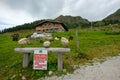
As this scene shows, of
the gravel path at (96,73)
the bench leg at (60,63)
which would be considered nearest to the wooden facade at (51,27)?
the gravel path at (96,73)

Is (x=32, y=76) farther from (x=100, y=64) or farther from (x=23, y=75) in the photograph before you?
(x=100, y=64)

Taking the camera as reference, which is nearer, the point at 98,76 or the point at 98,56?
the point at 98,76

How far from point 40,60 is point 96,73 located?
9.47 ft

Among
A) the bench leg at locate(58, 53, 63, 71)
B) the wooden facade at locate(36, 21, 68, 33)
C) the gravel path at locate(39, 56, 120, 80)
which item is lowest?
the gravel path at locate(39, 56, 120, 80)

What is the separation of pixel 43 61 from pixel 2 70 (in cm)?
304

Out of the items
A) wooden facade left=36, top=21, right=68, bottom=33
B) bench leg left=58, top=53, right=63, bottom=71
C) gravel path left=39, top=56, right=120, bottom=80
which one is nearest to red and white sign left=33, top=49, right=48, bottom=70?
bench leg left=58, top=53, right=63, bottom=71

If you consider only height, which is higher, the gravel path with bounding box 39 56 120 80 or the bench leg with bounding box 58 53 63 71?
the bench leg with bounding box 58 53 63 71

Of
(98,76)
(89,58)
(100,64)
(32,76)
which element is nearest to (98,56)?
(89,58)

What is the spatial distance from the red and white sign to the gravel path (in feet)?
3.10

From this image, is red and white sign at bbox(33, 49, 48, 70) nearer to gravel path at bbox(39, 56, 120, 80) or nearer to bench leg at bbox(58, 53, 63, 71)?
bench leg at bbox(58, 53, 63, 71)

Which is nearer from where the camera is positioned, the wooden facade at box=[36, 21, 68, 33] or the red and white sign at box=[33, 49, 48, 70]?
the red and white sign at box=[33, 49, 48, 70]

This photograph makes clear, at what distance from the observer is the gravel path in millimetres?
9723

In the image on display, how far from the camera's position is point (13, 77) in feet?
34.9

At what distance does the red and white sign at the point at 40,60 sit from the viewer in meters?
10.9
